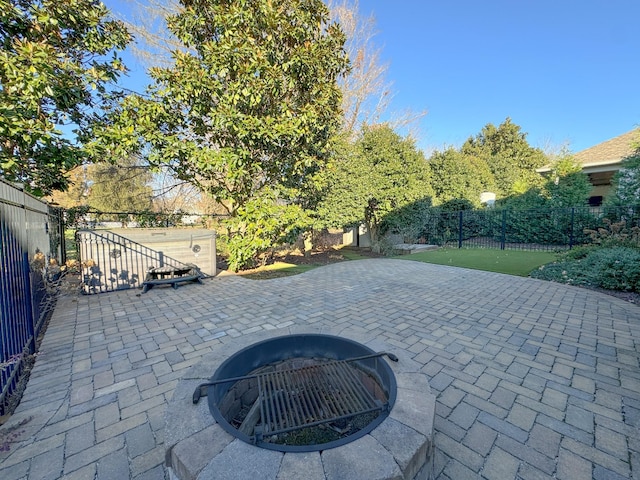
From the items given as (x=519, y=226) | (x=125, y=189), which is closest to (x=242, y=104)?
(x=125, y=189)

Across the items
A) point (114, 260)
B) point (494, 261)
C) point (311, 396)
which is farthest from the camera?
point (494, 261)

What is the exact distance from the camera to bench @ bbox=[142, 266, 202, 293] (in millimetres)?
5383

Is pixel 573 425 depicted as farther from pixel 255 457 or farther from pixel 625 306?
pixel 625 306

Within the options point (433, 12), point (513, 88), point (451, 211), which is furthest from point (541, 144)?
point (433, 12)

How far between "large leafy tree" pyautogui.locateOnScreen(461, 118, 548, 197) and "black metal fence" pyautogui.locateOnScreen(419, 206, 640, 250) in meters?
6.62

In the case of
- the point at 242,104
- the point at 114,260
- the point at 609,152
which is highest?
the point at 609,152

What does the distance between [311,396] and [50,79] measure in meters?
5.60

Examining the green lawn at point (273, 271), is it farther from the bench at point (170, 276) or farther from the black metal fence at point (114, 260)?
the black metal fence at point (114, 260)

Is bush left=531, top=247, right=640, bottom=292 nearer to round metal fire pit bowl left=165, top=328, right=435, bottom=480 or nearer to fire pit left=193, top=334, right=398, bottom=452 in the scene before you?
fire pit left=193, top=334, right=398, bottom=452

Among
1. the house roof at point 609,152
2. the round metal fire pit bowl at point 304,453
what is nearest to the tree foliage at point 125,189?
the round metal fire pit bowl at point 304,453

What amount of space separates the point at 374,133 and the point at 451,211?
6.22 m

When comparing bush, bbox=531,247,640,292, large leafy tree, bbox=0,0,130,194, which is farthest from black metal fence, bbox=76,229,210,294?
bush, bbox=531,247,640,292

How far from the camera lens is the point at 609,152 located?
1316cm

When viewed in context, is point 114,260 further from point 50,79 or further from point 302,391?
point 302,391
